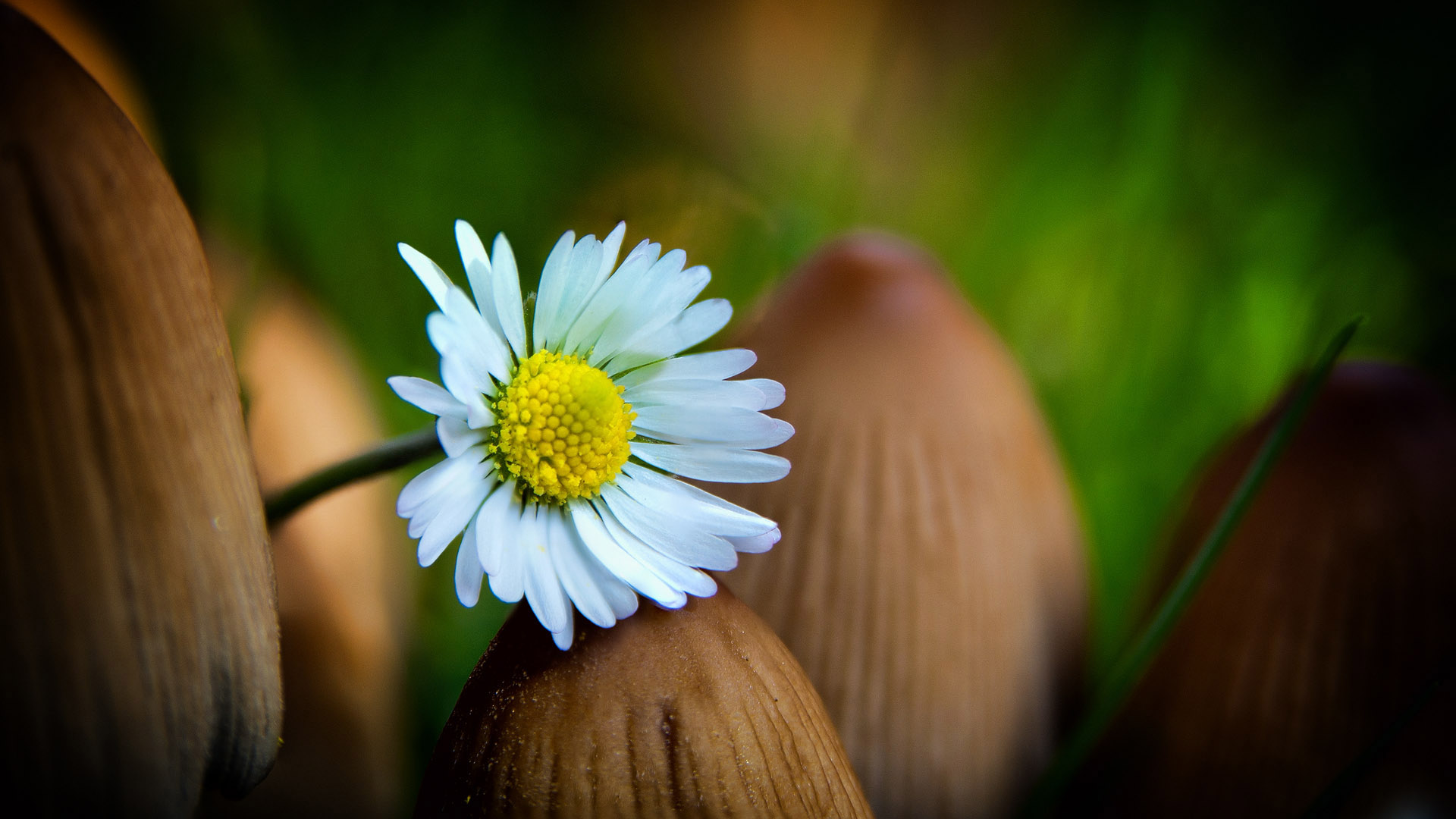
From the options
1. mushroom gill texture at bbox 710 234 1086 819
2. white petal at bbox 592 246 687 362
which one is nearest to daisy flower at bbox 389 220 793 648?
white petal at bbox 592 246 687 362

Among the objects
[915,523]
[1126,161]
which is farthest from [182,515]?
[1126,161]

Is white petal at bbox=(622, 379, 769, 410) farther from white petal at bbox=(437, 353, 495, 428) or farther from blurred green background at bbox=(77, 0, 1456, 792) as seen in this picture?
blurred green background at bbox=(77, 0, 1456, 792)

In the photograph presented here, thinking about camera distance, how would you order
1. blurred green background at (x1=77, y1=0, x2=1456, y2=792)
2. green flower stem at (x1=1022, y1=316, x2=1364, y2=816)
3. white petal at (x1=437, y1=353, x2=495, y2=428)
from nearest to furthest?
white petal at (x1=437, y1=353, x2=495, y2=428), green flower stem at (x1=1022, y1=316, x2=1364, y2=816), blurred green background at (x1=77, y1=0, x2=1456, y2=792)

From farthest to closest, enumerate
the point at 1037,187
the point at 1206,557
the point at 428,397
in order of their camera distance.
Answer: the point at 1037,187
the point at 1206,557
the point at 428,397

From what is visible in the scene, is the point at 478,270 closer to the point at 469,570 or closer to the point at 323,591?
the point at 469,570

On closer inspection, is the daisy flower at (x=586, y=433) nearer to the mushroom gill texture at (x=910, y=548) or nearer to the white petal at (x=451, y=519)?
the white petal at (x=451, y=519)

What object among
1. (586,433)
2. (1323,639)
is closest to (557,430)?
(586,433)

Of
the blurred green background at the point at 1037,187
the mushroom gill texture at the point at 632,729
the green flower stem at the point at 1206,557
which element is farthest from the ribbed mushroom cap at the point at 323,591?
the green flower stem at the point at 1206,557
